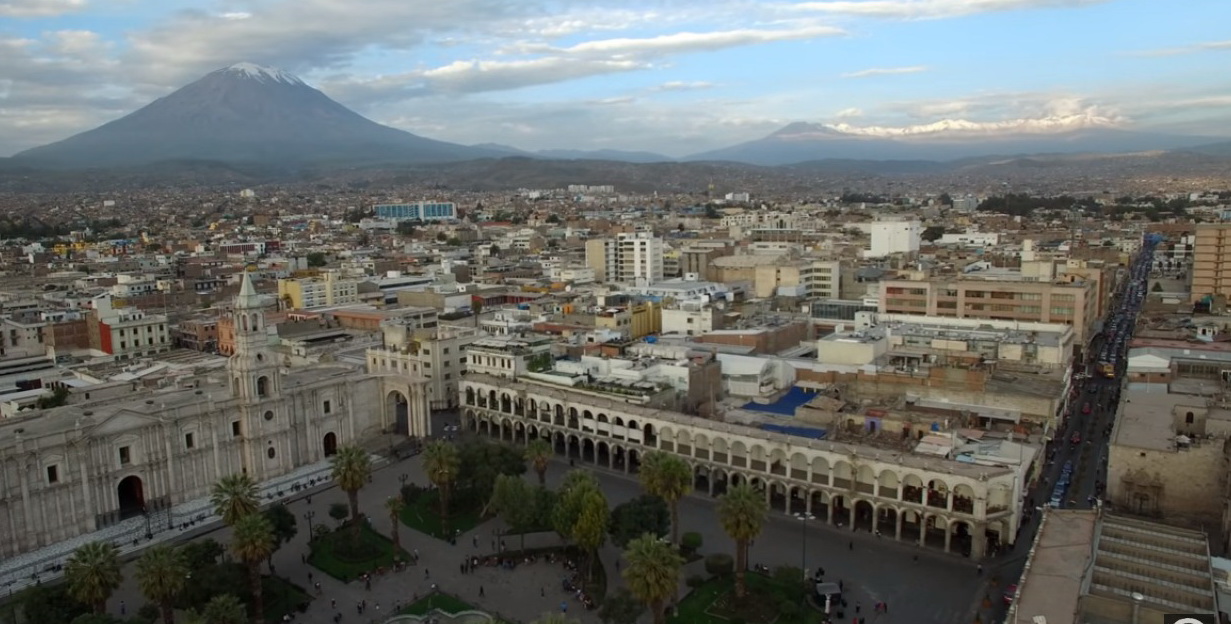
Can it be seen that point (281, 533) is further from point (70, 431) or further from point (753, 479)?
point (753, 479)

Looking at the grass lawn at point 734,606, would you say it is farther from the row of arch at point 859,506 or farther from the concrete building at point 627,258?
the concrete building at point 627,258

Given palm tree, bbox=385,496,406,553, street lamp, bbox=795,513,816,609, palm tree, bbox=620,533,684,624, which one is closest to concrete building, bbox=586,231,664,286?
street lamp, bbox=795,513,816,609

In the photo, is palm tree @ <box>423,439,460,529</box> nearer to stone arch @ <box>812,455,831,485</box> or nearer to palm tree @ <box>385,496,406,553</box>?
palm tree @ <box>385,496,406,553</box>

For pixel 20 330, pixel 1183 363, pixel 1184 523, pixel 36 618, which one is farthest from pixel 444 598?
pixel 20 330

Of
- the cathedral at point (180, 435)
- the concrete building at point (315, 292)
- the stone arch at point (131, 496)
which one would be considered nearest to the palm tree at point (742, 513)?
the cathedral at point (180, 435)

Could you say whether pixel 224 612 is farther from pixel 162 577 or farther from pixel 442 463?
pixel 442 463

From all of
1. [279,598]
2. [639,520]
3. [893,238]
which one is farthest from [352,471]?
[893,238]
